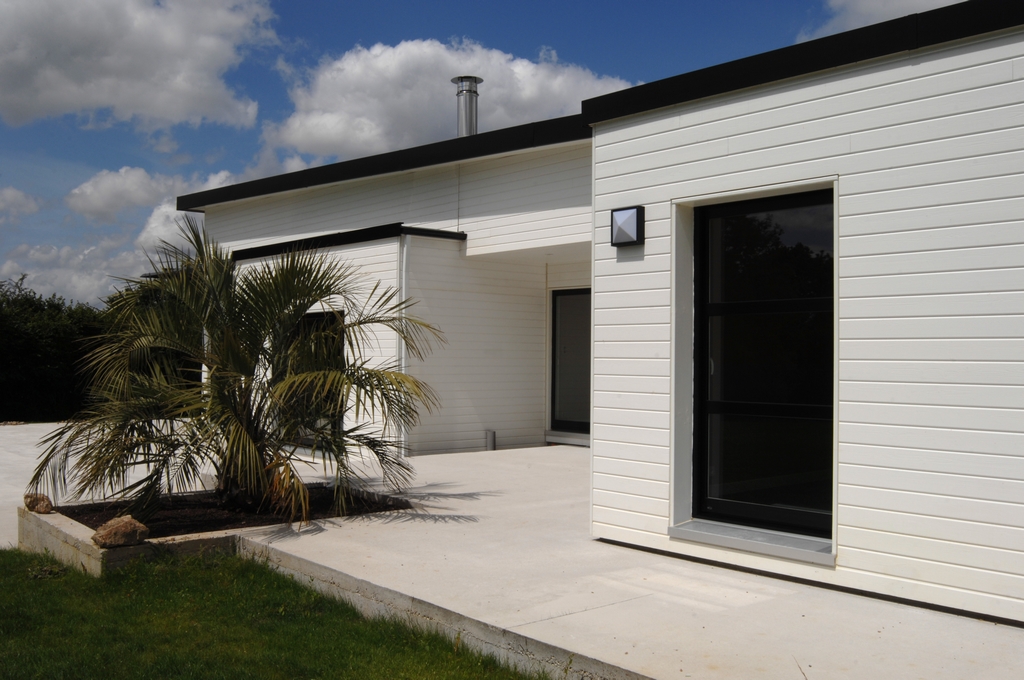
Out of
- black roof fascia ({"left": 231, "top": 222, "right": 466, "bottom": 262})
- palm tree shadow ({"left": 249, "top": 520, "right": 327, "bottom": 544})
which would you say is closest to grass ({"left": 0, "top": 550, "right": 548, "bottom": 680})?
palm tree shadow ({"left": 249, "top": 520, "right": 327, "bottom": 544})

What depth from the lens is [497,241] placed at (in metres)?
11.6

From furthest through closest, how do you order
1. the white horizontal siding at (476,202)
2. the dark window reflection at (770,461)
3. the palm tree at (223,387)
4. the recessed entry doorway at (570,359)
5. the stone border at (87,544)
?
the recessed entry doorway at (570,359) → the white horizontal siding at (476,202) → the palm tree at (223,387) → the stone border at (87,544) → the dark window reflection at (770,461)

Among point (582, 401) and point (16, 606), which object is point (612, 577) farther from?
point (582, 401)

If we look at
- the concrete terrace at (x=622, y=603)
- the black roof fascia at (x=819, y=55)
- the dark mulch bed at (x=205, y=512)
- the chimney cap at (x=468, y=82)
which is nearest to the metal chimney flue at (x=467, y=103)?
the chimney cap at (x=468, y=82)

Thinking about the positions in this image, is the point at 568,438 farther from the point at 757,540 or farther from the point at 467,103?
the point at 757,540

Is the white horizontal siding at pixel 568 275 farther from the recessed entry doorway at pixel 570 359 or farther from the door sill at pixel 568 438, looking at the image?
the door sill at pixel 568 438

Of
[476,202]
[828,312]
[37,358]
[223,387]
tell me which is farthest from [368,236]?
[37,358]

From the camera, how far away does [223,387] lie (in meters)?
6.52

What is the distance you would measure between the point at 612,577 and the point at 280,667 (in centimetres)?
200

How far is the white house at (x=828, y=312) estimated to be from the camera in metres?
4.27

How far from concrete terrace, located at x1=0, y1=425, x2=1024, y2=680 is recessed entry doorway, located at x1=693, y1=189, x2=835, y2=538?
565 mm

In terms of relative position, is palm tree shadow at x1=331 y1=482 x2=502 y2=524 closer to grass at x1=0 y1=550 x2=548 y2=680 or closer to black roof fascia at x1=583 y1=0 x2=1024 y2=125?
grass at x1=0 y1=550 x2=548 y2=680

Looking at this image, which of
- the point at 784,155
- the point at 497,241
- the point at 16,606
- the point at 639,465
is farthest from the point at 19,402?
the point at 784,155

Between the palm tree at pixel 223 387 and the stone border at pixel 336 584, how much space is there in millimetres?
379
